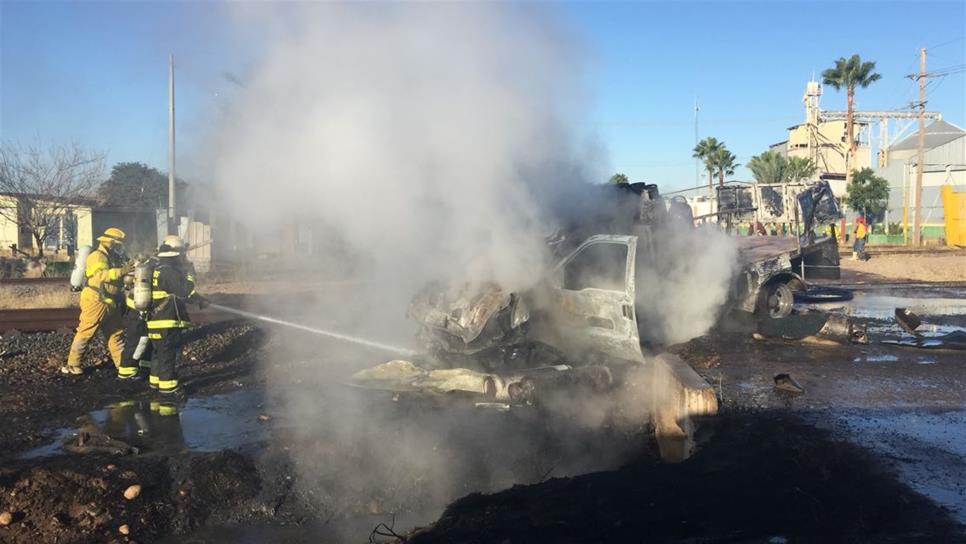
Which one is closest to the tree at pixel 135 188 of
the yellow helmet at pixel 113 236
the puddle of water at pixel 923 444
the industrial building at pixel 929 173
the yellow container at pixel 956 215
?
the yellow helmet at pixel 113 236

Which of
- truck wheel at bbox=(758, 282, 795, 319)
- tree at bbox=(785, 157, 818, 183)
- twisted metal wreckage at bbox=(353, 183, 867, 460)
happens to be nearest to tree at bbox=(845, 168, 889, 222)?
tree at bbox=(785, 157, 818, 183)

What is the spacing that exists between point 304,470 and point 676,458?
9.42 feet

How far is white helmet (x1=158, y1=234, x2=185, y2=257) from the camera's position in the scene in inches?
294

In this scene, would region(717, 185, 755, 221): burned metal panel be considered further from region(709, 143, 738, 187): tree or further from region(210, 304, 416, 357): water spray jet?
region(709, 143, 738, 187): tree

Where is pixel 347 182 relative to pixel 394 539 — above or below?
above

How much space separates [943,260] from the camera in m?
22.7

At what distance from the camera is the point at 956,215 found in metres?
30.4

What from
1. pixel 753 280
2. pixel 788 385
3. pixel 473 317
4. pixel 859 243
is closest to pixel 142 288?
pixel 473 317

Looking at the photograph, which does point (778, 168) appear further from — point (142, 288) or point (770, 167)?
point (142, 288)

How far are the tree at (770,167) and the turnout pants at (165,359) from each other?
167 ft

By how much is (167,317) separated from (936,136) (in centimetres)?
8966

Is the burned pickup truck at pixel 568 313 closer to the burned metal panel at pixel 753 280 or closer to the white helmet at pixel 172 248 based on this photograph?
the burned metal panel at pixel 753 280

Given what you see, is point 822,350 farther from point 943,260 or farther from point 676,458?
point 943,260

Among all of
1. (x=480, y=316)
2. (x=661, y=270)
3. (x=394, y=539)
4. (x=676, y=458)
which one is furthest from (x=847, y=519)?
(x=661, y=270)
